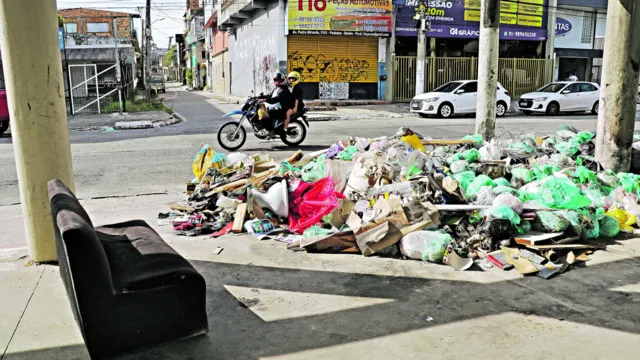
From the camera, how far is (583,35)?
1209 inches

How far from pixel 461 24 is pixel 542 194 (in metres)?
24.2

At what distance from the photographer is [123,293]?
10.4 feet

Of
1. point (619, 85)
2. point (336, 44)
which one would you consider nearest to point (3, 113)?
point (619, 85)

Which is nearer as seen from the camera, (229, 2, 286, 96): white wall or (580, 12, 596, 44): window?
(229, 2, 286, 96): white wall

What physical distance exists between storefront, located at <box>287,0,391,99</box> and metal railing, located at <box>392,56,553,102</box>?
52.9 inches

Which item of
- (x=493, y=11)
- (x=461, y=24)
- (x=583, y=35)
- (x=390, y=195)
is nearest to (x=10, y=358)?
(x=390, y=195)

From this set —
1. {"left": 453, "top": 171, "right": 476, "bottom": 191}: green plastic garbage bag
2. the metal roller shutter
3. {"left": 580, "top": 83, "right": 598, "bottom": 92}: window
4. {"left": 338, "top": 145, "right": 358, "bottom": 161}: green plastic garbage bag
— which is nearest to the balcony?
the metal roller shutter

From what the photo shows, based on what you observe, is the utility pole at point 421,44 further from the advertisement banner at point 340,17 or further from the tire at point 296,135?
the tire at point 296,135

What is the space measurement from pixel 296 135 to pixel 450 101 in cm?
1002

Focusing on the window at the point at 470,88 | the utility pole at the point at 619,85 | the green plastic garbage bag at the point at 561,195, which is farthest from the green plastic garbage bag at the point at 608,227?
the window at the point at 470,88

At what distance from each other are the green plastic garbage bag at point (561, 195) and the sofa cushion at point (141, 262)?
401cm

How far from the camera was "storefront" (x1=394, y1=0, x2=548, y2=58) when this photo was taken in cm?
2705

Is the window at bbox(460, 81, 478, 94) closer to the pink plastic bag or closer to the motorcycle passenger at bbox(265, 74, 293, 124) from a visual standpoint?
the motorcycle passenger at bbox(265, 74, 293, 124)

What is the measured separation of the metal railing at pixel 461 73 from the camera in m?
27.6
